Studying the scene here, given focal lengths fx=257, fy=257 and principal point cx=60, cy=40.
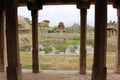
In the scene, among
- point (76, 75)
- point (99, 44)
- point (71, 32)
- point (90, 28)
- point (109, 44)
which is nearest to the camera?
point (99, 44)

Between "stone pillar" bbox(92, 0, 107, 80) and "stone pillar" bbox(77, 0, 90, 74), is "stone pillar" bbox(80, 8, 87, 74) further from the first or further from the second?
"stone pillar" bbox(92, 0, 107, 80)

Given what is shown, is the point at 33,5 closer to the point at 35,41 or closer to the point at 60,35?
the point at 35,41

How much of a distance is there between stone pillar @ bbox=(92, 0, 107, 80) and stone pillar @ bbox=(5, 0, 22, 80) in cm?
283

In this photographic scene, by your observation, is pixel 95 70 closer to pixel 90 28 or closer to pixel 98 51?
pixel 98 51

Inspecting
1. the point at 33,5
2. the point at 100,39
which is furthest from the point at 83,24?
the point at 100,39

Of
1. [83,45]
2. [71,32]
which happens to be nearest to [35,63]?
Answer: [83,45]

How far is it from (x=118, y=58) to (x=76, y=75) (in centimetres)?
279

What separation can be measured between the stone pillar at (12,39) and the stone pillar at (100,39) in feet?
9.29

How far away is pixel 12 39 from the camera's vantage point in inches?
359

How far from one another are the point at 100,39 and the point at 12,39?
313 centimetres

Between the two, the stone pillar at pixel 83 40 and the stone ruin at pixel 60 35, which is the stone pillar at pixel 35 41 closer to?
the stone pillar at pixel 83 40

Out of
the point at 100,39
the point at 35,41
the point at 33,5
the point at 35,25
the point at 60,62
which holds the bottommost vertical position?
the point at 60,62

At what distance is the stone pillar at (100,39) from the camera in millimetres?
8930

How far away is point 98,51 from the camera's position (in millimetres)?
9273
